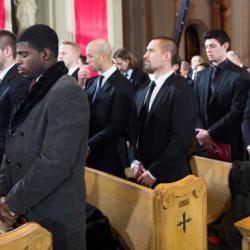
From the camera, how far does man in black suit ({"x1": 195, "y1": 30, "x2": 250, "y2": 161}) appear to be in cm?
361

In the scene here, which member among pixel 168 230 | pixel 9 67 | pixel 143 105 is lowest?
pixel 168 230

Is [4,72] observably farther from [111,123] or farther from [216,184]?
[216,184]

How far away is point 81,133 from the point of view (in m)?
1.81

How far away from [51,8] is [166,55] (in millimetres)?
5343

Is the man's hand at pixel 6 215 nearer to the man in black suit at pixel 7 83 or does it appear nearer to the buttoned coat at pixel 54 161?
the buttoned coat at pixel 54 161

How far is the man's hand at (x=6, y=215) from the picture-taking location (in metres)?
1.86

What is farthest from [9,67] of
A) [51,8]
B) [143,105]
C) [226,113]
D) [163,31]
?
[163,31]

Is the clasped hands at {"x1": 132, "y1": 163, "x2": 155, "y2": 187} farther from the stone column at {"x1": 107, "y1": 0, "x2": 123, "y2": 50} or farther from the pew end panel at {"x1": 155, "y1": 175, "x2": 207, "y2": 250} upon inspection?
the stone column at {"x1": 107, "y1": 0, "x2": 123, "y2": 50}

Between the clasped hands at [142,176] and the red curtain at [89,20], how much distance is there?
5.12m

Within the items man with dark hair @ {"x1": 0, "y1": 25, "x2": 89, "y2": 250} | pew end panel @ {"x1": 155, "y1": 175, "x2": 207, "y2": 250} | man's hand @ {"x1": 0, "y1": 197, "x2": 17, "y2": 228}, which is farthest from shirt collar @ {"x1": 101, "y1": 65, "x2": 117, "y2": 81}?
man's hand @ {"x1": 0, "y1": 197, "x2": 17, "y2": 228}

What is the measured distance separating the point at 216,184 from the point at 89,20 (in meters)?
5.40

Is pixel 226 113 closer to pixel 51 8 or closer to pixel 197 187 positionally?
pixel 197 187

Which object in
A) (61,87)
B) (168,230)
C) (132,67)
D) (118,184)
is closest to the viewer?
(61,87)

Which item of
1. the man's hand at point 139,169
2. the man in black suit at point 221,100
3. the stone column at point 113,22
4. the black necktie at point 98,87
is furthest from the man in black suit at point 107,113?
the stone column at point 113,22
